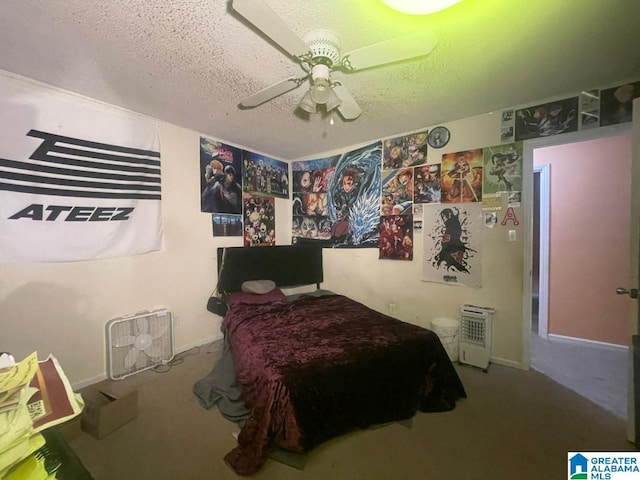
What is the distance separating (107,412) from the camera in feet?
5.57

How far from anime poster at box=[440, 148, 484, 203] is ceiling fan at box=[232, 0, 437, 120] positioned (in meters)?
1.55

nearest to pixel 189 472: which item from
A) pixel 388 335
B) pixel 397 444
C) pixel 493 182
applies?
pixel 397 444

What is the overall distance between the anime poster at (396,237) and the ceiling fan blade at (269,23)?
2.16 m

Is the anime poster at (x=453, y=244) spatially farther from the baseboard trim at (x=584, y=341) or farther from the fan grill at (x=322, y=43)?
the fan grill at (x=322, y=43)

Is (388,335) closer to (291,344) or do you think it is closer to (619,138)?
(291,344)

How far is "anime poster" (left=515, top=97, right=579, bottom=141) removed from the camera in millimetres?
2236

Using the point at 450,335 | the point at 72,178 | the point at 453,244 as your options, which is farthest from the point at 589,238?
the point at 72,178

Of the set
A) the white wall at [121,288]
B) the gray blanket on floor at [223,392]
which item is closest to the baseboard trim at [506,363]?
the gray blanket on floor at [223,392]

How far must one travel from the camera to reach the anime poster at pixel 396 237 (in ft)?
10.1

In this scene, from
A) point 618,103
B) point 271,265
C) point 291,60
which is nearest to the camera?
point 291,60

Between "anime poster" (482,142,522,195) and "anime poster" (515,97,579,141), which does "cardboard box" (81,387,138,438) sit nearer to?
"anime poster" (482,142,522,195)

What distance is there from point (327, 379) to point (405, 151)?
251cm

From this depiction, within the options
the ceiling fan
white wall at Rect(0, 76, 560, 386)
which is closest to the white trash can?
white wall at Rect(0, 76, 560, 386)

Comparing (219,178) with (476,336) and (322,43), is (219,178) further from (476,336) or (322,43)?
(476,336)
